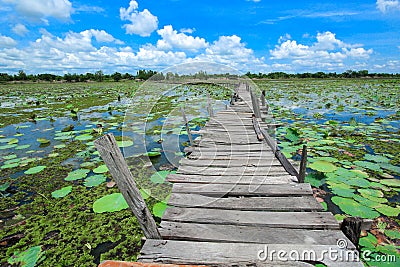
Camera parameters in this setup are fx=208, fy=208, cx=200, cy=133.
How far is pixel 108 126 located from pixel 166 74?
5.26m

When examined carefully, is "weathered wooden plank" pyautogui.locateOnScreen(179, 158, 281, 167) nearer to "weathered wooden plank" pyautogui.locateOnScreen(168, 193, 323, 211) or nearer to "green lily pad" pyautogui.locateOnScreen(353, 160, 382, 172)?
"weathered wooden plank" pyautogui.locateOnScreen(168, 193, 323, 211)

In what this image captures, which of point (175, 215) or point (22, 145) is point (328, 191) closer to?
point (175, 215)

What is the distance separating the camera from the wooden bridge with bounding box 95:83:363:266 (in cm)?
145

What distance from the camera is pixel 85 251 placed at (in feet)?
7.00

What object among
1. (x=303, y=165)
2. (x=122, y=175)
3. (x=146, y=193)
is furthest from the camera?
(x=146, y=193)

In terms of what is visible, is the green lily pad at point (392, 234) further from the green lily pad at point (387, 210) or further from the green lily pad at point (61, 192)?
the green lily pad at point (61, 192)

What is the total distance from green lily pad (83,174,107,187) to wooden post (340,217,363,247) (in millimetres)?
3298

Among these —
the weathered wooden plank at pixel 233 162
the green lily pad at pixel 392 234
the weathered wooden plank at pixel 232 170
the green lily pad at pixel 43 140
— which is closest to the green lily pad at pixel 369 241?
the green lily pad at pixel 392 234

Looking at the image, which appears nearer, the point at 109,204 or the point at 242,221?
the point at 242,221

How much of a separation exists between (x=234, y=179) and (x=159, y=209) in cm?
104

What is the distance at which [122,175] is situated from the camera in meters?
1.38

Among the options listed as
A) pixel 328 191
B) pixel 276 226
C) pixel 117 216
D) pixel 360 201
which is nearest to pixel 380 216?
pixel 360 201

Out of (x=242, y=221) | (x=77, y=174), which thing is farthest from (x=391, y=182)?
(x=77, y=174)

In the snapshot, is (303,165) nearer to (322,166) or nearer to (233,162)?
(233,162)
